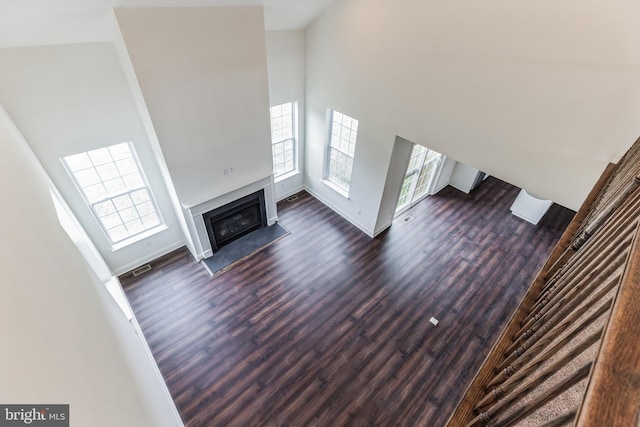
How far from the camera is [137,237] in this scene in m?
5.52

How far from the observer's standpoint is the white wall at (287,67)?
5.48 m

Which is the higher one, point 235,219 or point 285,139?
point 285,139

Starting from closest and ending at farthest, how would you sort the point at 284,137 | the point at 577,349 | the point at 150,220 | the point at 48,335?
1. the point at 577,349
2. the point at 48,335
3. the point at 150,220
4. the point at 284,137

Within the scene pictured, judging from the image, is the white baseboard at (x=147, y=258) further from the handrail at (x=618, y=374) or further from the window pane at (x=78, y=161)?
the handrail at (x=618, y=374)

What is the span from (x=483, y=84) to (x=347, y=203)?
383cm

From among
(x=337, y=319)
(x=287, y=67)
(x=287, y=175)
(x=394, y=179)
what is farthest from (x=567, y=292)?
(x=287, y=175)

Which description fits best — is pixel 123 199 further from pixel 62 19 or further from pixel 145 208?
pixel 62 19

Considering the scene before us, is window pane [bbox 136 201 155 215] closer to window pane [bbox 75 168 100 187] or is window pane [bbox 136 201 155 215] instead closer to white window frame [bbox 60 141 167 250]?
white window frame [bbox 60 141 167 250]

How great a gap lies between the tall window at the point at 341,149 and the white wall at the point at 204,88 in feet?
5.40

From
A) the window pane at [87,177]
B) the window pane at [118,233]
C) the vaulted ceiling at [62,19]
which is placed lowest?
the window pane at [118,233]

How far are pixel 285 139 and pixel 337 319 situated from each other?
4.31 m

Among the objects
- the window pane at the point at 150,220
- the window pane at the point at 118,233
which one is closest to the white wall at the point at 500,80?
the window pane at the point at 150,220

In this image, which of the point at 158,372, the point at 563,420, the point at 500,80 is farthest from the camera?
the point at 158,372

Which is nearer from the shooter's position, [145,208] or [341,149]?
[145,208]
